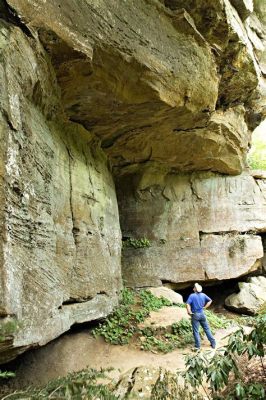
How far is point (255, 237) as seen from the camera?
11836mm

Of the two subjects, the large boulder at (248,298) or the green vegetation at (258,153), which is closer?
the large boulder at (248,298)

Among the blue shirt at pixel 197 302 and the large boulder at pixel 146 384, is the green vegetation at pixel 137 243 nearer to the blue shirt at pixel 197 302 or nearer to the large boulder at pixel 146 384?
the blue shirt at pixel 197 302

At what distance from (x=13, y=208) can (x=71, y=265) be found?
2392 mm

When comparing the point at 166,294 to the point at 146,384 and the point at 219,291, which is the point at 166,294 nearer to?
the point at 219,291

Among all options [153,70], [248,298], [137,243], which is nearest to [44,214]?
[153,70]

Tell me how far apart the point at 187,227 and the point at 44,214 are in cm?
714

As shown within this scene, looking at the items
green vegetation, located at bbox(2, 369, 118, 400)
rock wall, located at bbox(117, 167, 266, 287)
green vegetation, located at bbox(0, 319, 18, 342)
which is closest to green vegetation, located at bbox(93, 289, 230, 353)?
rock wall, located at bbox(117, 167, 266, 287)

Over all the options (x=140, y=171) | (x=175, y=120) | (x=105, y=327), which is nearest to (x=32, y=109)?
(x=175, y=120)

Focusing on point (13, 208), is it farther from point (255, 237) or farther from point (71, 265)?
point (255, 237)

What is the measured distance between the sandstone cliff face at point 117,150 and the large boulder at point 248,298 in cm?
57

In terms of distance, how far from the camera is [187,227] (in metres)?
11.4

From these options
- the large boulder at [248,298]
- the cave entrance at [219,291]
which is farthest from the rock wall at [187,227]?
the cave entrance at [219,291]

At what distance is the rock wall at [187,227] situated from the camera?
10.8 metres

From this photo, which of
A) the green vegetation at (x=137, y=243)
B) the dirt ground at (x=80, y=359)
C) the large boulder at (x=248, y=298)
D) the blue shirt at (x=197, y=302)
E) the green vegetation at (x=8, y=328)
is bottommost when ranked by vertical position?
the dirt ground at (x=80, y=359)
